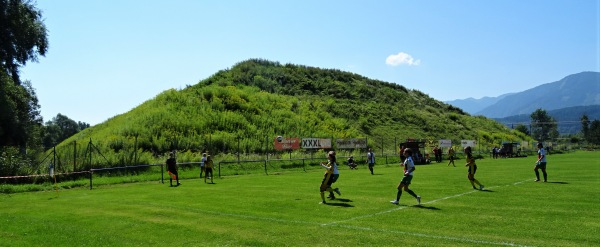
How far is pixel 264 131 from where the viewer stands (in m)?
55.3

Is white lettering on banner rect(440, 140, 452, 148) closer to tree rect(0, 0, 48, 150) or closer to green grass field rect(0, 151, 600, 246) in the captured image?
green grass field rect(0, 151, 600, 246)

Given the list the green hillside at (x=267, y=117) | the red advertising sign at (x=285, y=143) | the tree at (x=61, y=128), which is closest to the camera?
the red advertising sign at (x=285, y=143)

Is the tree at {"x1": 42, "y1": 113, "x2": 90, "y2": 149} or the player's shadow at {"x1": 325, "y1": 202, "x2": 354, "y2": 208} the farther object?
the tree at {"x1": 42, "y1": 113, "x2": 90, "y2": 149}

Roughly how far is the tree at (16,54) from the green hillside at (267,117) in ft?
16.9

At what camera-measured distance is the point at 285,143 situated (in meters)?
44.1

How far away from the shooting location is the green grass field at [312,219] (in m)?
10.6

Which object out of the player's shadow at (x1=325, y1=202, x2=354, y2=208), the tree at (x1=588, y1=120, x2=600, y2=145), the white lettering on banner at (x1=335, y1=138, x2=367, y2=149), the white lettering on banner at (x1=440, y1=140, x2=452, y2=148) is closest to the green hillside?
the white lettering on banner at (x1=440, y1=140, x2=452, y2=148)

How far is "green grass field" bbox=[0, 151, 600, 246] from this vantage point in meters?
10.6

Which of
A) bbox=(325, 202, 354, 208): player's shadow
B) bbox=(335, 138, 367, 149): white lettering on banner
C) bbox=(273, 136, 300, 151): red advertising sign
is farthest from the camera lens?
bbox=(335, 138, 367, 149): white lettering on banner

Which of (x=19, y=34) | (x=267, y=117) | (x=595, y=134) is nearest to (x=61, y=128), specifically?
(x=267, y=117)

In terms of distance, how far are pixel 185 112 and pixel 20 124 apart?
17.2 metres

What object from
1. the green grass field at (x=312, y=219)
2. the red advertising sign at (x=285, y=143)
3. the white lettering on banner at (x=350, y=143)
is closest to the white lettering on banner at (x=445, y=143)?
the white lettering on banner at (x=350, y=143)

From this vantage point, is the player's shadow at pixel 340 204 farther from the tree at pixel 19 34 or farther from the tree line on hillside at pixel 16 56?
the tree at pixel 19 34

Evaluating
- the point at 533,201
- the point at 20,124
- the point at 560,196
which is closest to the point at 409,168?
the point at 533,201
